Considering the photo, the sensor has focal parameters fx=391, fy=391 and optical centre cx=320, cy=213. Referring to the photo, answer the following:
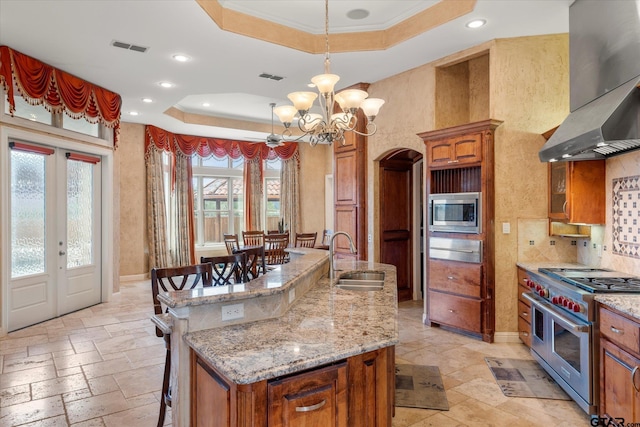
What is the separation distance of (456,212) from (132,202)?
6110 mm

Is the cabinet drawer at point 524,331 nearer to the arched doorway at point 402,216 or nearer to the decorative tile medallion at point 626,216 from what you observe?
the decorative tile medallion at point 626,216

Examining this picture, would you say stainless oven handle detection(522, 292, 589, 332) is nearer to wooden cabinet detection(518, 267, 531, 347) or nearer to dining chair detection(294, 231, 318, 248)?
wooden cabinet detection(518, 267, 531, 347)

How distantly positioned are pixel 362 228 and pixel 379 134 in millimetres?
1317

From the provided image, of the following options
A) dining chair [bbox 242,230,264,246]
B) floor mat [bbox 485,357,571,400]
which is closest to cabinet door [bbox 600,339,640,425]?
floor mat [bbox 485,357,571,400]

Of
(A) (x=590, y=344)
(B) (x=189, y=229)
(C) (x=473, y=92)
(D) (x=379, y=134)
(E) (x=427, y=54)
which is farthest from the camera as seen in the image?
(B) (x=189, y=229)

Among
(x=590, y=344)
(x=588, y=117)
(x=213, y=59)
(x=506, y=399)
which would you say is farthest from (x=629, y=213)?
(x=213, y=59)

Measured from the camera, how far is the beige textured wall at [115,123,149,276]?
7.50m

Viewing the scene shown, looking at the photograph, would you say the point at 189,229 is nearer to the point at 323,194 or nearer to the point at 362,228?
the point at 323,194

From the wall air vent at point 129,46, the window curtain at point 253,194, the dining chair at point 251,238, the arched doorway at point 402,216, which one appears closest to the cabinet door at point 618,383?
the arched doorway at point 402,216

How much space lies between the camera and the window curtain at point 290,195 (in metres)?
9.64

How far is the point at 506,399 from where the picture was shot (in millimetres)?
2975

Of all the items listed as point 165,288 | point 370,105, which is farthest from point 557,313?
point 165,288

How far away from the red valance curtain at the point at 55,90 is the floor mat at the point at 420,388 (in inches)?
186

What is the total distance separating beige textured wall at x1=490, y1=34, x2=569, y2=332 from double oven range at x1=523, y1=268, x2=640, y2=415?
24.4 inches
